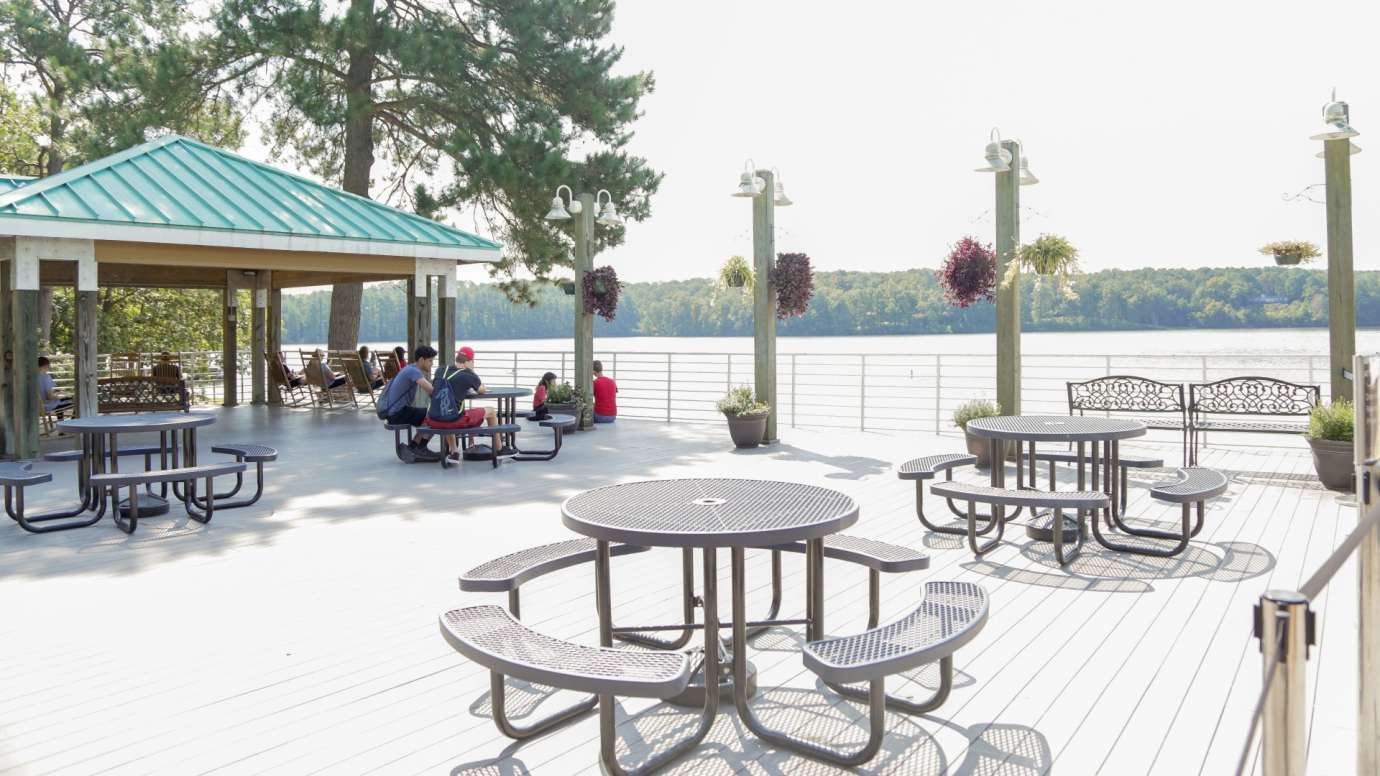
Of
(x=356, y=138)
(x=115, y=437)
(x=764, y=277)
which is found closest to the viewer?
(x=115, y=437)

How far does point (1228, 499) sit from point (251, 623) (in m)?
5.99

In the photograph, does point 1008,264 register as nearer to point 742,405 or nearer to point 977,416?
point 977,416

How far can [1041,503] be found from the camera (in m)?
4.52

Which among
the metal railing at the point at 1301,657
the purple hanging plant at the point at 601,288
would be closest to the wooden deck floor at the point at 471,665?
the metal railing at the point at 1301,657

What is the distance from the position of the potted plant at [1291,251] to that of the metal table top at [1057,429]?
339 centimetres

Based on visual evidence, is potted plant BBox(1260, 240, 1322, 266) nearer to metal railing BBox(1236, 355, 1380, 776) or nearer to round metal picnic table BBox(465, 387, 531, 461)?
metal railing BBox(1236, 355, 1380, 776)

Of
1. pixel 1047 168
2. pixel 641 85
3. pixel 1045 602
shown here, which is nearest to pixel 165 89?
pixel 641 85

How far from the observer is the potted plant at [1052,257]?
24.0 ft

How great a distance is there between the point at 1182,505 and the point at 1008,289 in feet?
11.0

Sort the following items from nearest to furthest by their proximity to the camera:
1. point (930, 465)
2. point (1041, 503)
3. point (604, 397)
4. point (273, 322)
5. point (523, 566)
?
point (523, 566) < point (1041, 503) < point (930, 465) < point (604, 397) < point (273, 322)

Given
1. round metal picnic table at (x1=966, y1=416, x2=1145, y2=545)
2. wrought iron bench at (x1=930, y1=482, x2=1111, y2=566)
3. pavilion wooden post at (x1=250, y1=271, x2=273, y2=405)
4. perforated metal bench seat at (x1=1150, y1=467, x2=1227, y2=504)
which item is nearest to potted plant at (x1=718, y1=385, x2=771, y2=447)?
round metal picnic table at (x1=966, y1=416, x2=1145, y2=545)

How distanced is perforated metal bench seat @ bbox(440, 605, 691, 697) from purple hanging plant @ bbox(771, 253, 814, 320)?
7.18 m

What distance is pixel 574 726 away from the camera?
2834 mm

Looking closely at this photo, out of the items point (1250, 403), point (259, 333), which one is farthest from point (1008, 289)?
point (259, 333)
